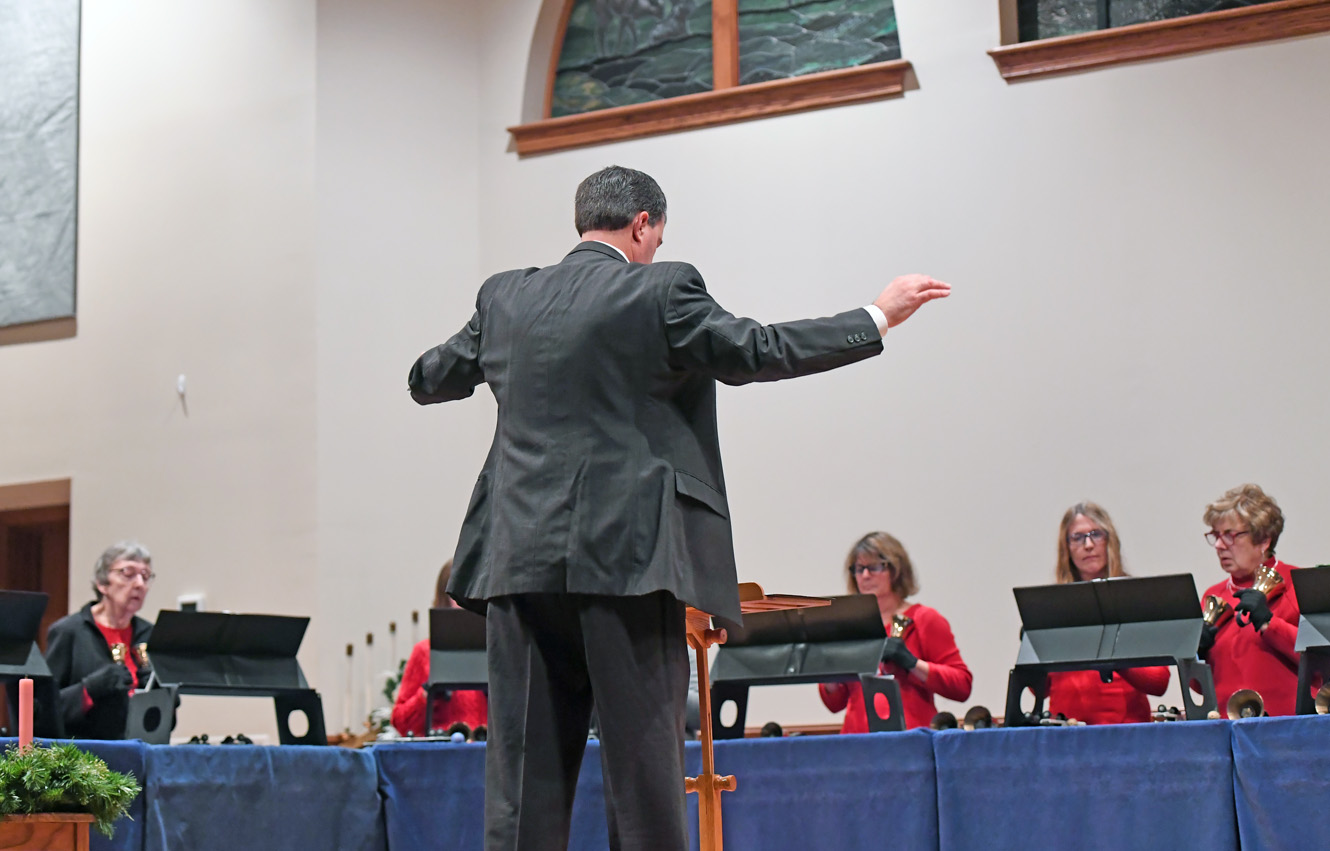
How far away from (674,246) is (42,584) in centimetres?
388

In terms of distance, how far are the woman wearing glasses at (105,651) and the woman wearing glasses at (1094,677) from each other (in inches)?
108

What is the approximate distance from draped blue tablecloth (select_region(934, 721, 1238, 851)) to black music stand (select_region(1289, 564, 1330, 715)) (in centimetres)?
37

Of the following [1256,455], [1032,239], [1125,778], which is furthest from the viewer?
[1032,239]

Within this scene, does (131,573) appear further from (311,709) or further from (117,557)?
(311,709)

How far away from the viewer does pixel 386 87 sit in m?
6.92

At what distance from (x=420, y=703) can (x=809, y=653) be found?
1669mm

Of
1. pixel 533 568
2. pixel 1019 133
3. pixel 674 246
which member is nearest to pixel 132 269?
pixel 674 246

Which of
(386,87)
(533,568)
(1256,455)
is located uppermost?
(386,87)

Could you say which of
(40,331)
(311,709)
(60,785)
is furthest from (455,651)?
(40,331)

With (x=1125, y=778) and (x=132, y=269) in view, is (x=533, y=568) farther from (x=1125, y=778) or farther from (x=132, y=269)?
(x=132, y=269)

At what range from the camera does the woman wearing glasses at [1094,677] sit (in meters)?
4.21

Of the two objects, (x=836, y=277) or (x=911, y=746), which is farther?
(x=836, y=277)

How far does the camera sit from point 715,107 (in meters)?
6.81

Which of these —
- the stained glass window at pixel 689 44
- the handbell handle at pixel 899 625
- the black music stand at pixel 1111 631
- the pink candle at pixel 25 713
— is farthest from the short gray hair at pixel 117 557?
the stained glass window at pixel 689 44
